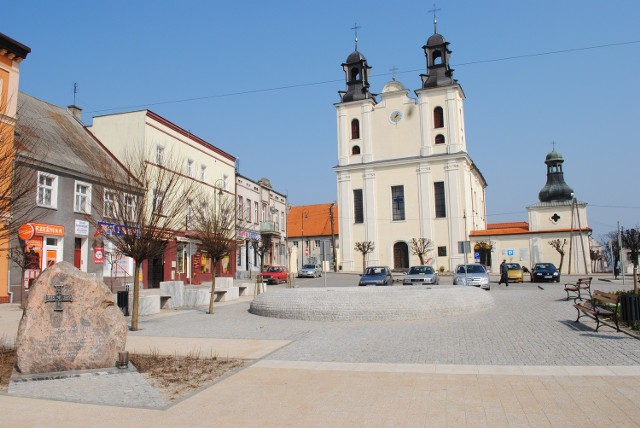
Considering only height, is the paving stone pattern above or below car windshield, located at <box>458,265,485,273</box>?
below

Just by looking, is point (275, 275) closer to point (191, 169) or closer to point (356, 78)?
point (191, 169)

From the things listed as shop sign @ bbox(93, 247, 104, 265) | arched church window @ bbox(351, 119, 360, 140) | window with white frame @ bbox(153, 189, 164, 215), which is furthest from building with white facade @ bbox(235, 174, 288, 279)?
window with white frame @ bbox(153, 189, 164, 215)

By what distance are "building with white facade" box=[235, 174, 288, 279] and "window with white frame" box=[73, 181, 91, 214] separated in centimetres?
1613

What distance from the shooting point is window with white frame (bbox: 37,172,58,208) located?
24.5 metres

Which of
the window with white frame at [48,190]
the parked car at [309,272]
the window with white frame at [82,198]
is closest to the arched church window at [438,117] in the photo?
the parked car at [309,272]

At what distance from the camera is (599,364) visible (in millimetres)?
8375

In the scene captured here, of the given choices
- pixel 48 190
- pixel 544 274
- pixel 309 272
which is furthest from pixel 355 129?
pixel 48 190

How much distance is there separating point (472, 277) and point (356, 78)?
143ft

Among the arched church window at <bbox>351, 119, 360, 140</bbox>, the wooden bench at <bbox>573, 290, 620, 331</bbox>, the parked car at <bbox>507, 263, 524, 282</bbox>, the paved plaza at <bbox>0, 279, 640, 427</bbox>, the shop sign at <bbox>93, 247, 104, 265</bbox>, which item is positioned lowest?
the paved plaza at <bbox>0, 279, 640, 427</bbox>

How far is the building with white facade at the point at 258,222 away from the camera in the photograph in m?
46.6

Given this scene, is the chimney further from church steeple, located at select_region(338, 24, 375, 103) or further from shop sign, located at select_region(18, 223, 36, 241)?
church steeple, located at select_region(338, 24, 375, 103)

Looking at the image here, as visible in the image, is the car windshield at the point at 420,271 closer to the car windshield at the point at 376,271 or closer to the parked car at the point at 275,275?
the car windshield at the point at 376,271

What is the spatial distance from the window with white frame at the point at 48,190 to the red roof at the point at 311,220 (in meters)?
53.8

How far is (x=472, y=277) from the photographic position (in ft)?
89.9
